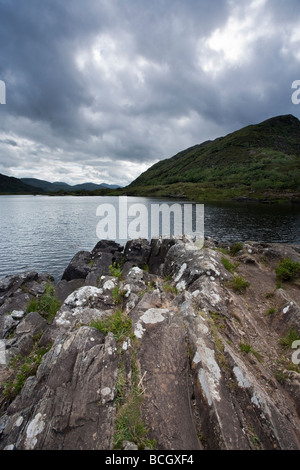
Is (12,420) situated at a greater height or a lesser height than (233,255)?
lesser

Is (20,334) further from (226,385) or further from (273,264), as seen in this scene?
(273,264)

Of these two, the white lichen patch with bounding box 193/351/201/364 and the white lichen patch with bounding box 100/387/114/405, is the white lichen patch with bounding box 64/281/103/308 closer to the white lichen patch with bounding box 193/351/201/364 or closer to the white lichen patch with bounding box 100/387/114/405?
the white lichen patch with bounding box 100/387/114/405

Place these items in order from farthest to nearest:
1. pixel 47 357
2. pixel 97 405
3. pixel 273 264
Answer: pixel 273 264, pixel 47 357, pixel 97 405

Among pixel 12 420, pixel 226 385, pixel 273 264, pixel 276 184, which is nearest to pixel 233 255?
pixel 273 264

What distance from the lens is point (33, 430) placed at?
16.8 ft

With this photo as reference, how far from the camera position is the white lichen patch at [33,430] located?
4893mm

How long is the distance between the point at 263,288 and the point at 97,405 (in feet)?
42.1

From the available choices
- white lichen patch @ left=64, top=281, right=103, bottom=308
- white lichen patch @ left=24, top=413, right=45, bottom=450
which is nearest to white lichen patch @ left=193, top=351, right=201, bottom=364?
white lichen patch @ left=24, top=413, right=45, bottom=450

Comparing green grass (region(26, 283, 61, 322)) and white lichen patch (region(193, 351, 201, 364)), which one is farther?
green grass (region(26, 283, 61, 322))

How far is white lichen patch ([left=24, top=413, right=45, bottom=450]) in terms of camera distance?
4.89 meters

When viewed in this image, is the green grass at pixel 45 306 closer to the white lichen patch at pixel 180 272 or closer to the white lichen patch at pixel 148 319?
the white lichen patch at pixel 180 272

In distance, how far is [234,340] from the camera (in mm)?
8469

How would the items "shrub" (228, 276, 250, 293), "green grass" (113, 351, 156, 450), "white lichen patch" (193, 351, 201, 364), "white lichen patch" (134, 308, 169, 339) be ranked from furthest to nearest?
"shrub" (228, 276, 250, 293)
"white lichen patch" (134, 308, 169, 339)
"white lichen patch" (193, 351, 201, 364)
"green grass" (113, 351, 156, 450)

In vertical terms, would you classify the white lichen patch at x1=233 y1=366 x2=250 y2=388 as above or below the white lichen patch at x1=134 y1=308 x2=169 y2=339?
below
